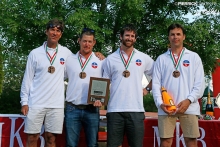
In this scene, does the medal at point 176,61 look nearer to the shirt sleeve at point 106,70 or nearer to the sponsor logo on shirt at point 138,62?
the sponsor logo on shirt at point 138,62

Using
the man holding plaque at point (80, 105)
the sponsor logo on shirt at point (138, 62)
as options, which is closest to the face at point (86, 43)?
the man holding plaque at point (80, 105)

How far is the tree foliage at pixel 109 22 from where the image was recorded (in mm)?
9404

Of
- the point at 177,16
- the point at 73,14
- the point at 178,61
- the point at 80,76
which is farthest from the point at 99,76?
the point at 177,16

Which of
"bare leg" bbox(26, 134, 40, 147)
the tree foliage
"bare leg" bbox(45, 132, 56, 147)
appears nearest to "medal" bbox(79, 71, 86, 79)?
"bare leg" bbox(45, 132, 56, 147)

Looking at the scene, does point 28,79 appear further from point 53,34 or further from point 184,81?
point 184,81

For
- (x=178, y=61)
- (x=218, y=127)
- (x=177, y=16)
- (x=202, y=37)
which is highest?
(x=177, y=16)

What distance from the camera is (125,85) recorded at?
5.11 m

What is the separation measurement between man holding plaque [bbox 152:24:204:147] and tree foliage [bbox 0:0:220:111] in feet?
13.8

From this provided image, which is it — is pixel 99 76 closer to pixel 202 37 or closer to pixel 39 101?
pixel 39 101

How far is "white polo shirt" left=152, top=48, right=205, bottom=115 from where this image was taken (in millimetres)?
5043

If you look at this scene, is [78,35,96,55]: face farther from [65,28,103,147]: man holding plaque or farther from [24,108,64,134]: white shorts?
[24,108,64,134]: white shorts

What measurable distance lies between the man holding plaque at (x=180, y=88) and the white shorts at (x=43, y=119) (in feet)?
4.27

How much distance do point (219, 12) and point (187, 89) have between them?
20.5 ft

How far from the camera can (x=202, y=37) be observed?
32.3 ft
